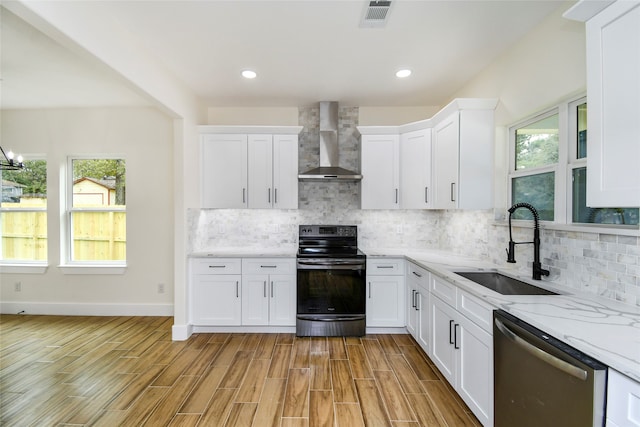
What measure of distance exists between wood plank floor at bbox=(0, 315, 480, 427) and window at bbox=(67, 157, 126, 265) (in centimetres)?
98

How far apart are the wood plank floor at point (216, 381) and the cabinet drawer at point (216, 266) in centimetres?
73

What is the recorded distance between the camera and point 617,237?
1.51 m

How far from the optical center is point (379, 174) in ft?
11.1

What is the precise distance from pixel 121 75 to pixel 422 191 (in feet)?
9.75

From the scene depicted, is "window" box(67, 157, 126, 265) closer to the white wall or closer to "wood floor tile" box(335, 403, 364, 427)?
the white wall

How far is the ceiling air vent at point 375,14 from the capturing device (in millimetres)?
1807

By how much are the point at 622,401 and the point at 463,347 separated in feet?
3.40

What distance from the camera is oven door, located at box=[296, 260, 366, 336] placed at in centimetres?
302

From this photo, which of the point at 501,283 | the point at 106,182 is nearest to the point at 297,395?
the point at 501,283

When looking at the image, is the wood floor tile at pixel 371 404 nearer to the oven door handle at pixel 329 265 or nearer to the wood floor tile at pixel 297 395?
the wood floor tile at pixel 297 395

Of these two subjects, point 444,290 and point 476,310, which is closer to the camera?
point 476,310

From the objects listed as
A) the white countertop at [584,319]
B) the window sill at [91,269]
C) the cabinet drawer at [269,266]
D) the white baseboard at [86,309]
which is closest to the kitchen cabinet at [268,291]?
the cabinet drawer at [269,266]

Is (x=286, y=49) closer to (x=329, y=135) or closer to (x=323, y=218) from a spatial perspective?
(x=329, y=135)

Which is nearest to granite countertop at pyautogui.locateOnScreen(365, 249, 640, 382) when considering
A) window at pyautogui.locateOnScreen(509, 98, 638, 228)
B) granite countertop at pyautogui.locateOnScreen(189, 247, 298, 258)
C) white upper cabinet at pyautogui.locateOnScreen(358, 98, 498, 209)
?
window at pyautogui.locateOnScreen(509, 98, 638, 228)
